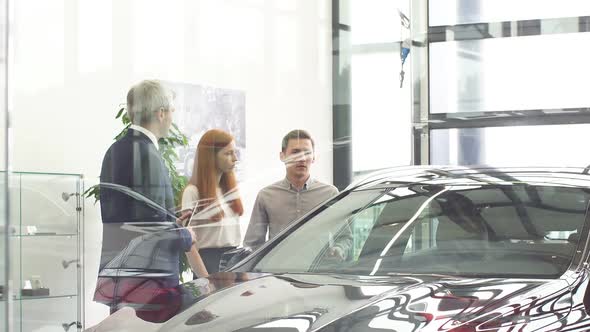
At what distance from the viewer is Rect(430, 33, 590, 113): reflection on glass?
285 inches

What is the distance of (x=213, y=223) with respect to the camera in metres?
5.77

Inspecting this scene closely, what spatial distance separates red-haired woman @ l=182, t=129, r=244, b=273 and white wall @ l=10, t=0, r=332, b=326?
176 mm

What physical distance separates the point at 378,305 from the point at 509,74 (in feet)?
16.7

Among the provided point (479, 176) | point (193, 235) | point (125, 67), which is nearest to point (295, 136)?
point (193, 235)

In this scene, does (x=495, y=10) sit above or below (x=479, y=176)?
above

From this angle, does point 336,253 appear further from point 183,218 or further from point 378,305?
point 183,218

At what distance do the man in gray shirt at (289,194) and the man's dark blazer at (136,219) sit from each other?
33.1 inches

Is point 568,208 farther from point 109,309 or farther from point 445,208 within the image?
point 109,309

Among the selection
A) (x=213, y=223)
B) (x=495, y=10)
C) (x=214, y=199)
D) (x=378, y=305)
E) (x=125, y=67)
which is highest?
(x=495, y=10)

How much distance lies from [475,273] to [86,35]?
2584 mm

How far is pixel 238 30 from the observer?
579cm

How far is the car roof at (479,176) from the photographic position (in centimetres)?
349

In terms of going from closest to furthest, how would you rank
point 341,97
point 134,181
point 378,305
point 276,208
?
point 378,305
point 134,181
point 276,208
point 341,97

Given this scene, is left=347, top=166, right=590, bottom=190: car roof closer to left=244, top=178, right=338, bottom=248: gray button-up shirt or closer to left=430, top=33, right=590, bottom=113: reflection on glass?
left=244, top=178, right=338, bottom=248: gray button-up shirt
